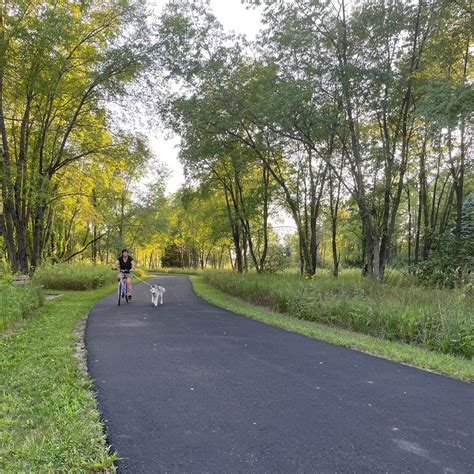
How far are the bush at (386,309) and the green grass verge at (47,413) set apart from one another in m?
5.70

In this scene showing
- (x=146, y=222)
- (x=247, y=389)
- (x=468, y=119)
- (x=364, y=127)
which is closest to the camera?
(x=247, y=389)

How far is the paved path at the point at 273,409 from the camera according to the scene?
2.54 m

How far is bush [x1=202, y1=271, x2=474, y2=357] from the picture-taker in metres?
6.11

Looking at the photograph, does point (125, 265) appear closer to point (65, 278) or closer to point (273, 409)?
point (65, 278)

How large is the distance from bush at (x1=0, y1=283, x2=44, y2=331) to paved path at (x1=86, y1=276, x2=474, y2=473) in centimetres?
264

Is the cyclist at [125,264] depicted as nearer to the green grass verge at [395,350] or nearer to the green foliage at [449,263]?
the green grass verge at [395,350]

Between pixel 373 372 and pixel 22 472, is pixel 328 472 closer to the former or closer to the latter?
pixel 22 472

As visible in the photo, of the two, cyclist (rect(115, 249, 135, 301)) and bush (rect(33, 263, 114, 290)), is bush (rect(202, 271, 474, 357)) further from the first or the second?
bush (rect(33, 263, 114, 290))

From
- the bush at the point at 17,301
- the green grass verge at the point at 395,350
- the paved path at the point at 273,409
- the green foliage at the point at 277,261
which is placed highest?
the green foliage at the point at 277,261

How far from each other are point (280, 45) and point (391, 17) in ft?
11.2

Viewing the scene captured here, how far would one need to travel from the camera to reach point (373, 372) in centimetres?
464

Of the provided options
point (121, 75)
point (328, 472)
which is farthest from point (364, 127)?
point (328, 472)

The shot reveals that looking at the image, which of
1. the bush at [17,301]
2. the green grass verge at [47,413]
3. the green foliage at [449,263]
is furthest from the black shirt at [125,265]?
the green foliage at [449,263]

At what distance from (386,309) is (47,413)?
654 cm
